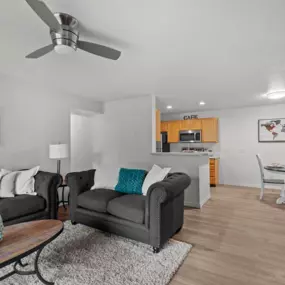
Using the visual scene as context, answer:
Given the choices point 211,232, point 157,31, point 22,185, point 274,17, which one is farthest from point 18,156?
point 274,17

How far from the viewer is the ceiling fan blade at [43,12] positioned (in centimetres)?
123

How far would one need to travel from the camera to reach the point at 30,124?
3502 mm

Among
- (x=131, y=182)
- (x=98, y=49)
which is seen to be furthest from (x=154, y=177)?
(x=98, y=49)

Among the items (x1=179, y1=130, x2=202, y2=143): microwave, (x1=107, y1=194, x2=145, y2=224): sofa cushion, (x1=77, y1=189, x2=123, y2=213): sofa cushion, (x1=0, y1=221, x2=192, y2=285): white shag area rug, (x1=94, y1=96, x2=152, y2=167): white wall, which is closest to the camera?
(x1=0, y1=221, x2=192, y2=285): white shag area rug

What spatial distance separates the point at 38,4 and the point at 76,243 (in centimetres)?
241

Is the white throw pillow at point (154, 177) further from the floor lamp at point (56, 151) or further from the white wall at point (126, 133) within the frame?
the floor lamp at point (56, 151)

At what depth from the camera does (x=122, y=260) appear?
2.03m

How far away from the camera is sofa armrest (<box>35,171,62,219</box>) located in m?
2.82

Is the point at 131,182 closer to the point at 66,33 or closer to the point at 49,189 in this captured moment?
the point at 49,189

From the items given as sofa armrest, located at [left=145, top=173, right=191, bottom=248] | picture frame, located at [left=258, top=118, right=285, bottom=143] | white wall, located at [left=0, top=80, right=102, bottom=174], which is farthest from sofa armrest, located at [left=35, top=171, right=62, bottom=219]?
picture frame, located at [left=258, top=118, right=285, bottom=143]

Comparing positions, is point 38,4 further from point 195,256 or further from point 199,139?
point 199,139

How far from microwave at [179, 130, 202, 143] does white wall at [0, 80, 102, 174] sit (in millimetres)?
3484

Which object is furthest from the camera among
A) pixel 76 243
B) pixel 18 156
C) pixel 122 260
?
pixel 18 156

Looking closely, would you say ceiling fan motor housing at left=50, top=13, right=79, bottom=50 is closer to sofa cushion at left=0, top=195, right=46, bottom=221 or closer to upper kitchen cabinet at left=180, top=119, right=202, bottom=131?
sofa cushion at left=0, top=195, right=46, bottom=221
